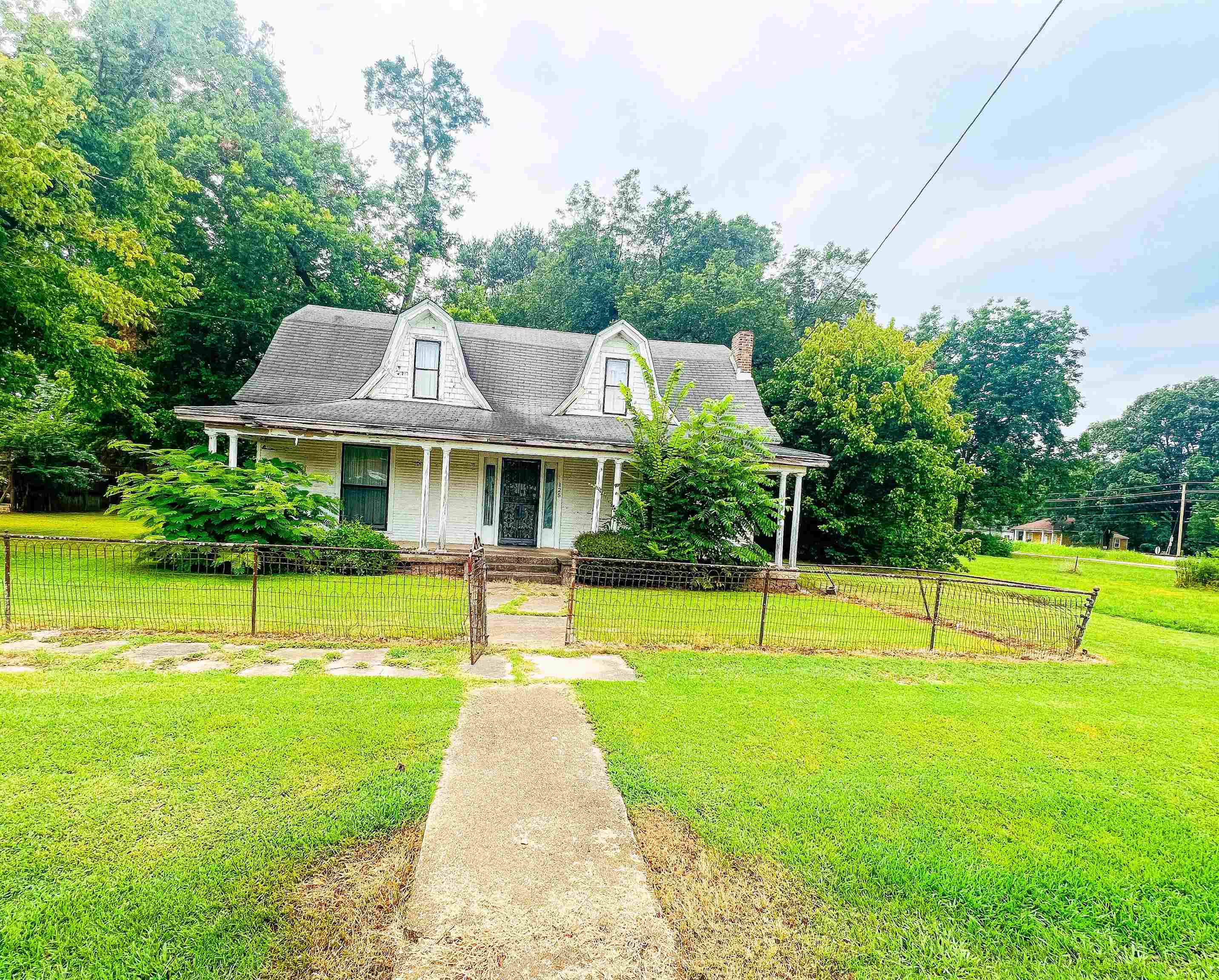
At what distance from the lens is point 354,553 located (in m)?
9.50

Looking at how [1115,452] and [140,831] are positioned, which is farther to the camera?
[1115,452]

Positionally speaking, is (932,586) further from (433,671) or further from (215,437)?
(215,437)

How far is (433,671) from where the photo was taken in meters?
5.12

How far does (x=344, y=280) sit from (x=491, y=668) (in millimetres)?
20242

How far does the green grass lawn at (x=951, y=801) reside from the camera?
2230mm

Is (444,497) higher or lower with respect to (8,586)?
higher

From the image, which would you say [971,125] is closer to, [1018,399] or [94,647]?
[94,647]

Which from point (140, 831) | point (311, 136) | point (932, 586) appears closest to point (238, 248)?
point (311, 136)

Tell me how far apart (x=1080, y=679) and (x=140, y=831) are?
847 cm

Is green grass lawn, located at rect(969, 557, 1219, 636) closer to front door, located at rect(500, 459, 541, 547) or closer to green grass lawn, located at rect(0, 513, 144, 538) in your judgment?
front door, located at rect(500, 459, 541, 547)

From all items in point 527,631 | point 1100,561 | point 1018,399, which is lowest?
point 1100,561

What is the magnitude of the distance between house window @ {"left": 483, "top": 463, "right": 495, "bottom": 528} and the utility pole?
5041 centimetres

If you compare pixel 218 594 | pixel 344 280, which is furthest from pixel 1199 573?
pixel 344 280

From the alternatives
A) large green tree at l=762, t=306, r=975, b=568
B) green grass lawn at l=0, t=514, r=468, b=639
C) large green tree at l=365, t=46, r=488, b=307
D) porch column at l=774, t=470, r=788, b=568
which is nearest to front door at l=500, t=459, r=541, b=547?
green grass lawn at l=0, t=514, r=468, b=639
